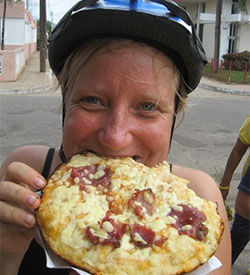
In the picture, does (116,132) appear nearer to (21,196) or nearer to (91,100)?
(91,100)

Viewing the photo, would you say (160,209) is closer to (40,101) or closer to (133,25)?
(133,25)

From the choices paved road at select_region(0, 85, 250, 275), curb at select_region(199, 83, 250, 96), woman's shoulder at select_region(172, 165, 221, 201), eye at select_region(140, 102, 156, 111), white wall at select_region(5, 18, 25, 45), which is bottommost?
curb at select_region(199, 83, 250, 96)

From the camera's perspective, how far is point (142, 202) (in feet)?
4.59

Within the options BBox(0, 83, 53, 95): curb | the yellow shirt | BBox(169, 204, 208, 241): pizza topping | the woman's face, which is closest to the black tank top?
the woman's face

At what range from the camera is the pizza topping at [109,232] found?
48.5 inches

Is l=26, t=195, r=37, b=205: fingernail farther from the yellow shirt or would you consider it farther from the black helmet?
the yellow shirt

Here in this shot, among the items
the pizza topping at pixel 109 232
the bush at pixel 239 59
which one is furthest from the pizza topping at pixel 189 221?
the bush at pixel 239 59

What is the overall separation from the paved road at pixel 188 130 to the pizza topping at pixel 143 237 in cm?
308

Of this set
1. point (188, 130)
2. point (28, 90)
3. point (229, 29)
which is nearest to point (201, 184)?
point (188, 130)

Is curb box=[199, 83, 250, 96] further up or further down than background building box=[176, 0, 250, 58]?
further down

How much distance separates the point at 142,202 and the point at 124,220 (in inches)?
4.1

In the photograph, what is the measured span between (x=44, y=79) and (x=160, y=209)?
18002 millimetres

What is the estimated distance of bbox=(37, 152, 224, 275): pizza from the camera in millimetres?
1220

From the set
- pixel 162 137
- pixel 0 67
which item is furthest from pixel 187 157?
pixel 0 67
